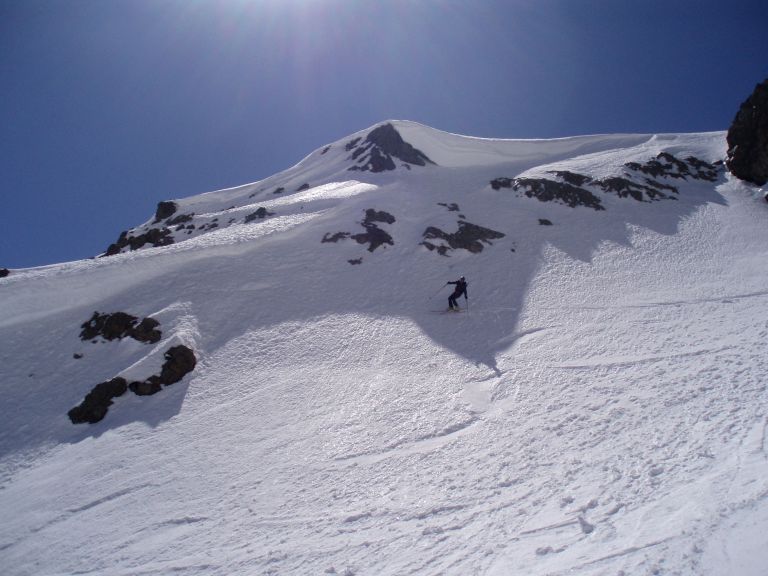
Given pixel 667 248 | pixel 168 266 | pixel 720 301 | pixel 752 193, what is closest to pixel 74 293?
pixel 168 266

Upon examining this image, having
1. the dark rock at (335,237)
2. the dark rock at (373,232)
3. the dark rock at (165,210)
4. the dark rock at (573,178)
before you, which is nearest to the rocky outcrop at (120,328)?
the dark rock at (335,237)

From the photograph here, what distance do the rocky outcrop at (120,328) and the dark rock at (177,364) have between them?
6.74 feet

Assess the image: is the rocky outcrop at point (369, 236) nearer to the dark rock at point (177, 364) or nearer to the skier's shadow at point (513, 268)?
the skier's shadow at point (513, 268)

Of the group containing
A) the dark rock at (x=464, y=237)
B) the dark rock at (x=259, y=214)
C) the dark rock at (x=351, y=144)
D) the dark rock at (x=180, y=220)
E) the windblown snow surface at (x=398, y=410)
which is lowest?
the windblown snow surface at (x=398, y=410)

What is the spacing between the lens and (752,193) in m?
38.1

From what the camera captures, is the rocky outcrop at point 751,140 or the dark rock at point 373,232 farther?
the rocky outcrop at point 751,140

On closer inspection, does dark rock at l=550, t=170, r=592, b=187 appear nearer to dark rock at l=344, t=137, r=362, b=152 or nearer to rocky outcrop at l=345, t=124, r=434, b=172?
rocky outcrop at l=345, t=124, r=434, b=172

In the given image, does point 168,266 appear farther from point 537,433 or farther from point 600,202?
point 600,202

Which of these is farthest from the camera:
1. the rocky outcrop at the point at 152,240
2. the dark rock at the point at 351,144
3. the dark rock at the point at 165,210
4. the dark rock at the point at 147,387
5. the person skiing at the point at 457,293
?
the dark rock at the point at 351,144

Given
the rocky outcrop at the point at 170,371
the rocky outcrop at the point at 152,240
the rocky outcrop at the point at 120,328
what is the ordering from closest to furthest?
the rocky outcrop at the point at 170,371 < the rocky outcrop at the point at 120,328 < the rocky outcrop at the point at 152,240

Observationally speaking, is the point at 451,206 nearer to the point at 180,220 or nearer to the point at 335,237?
the point at 335,237

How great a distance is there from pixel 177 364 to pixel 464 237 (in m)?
19.9

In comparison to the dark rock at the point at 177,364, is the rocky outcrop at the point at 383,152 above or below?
above

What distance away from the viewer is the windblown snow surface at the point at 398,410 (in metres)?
7.79
